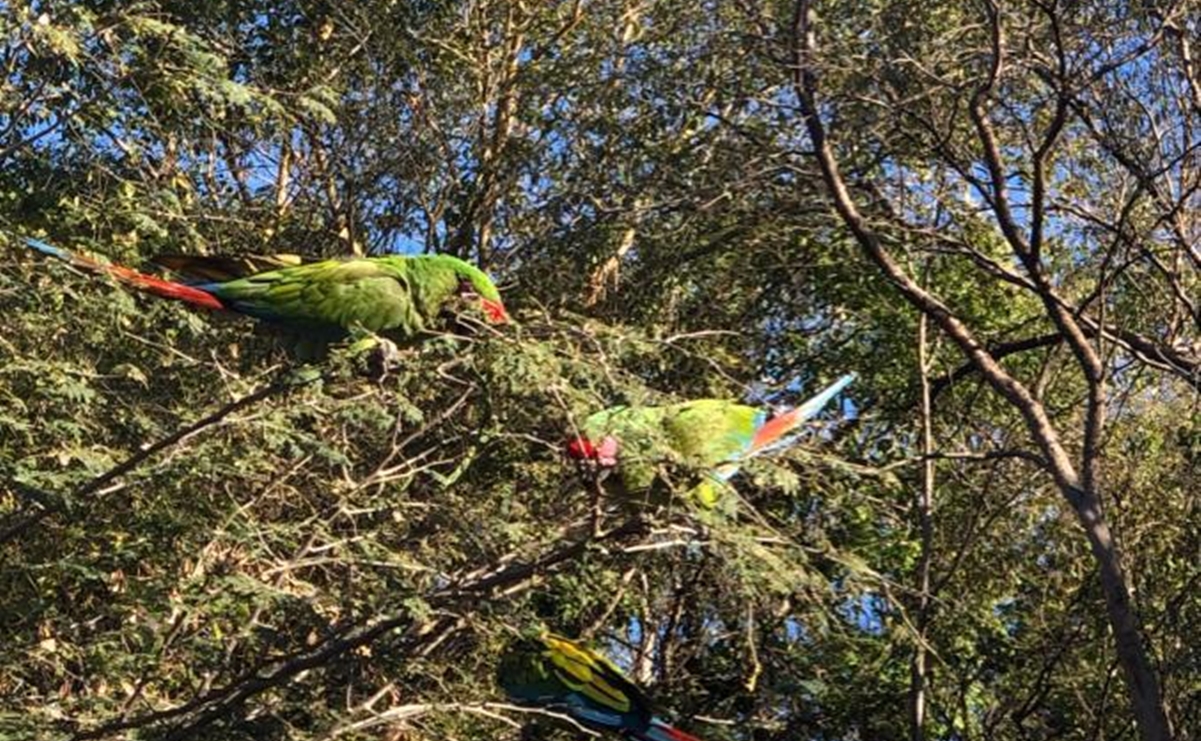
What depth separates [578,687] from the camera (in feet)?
15.7

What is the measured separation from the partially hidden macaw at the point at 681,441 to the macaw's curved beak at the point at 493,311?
1.18 feet

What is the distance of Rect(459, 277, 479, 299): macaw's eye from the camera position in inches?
148

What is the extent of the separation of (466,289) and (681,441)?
0.65 metres

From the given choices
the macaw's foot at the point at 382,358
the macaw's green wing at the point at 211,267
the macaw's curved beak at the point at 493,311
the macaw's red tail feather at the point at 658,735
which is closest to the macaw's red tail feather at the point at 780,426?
the macaw's curved beak at the point at 493,311

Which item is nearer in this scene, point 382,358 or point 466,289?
point 382,358

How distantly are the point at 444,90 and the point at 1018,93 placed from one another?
2.57m

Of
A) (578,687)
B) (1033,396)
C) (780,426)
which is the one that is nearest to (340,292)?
(780,426)

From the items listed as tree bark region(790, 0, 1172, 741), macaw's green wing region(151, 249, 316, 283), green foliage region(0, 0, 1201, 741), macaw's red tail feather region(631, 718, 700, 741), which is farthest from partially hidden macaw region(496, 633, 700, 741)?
macaw's green wing region(151, 249, 316, 283)

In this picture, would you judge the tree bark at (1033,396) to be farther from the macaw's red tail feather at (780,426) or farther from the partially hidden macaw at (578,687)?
the partially hidden macaw at (578,687)

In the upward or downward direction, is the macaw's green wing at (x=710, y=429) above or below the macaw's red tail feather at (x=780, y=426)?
below

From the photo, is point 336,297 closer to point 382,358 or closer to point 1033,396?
point 382,358

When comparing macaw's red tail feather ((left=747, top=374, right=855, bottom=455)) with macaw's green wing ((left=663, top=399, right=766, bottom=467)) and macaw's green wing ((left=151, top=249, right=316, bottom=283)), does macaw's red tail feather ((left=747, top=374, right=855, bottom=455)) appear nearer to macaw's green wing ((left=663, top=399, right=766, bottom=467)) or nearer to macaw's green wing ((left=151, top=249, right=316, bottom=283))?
macaw's green wing ((left=663, top=399, right=766, bottom=467))

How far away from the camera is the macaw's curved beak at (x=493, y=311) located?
3.65 metres

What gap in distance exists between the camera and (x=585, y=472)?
3.42 meters
